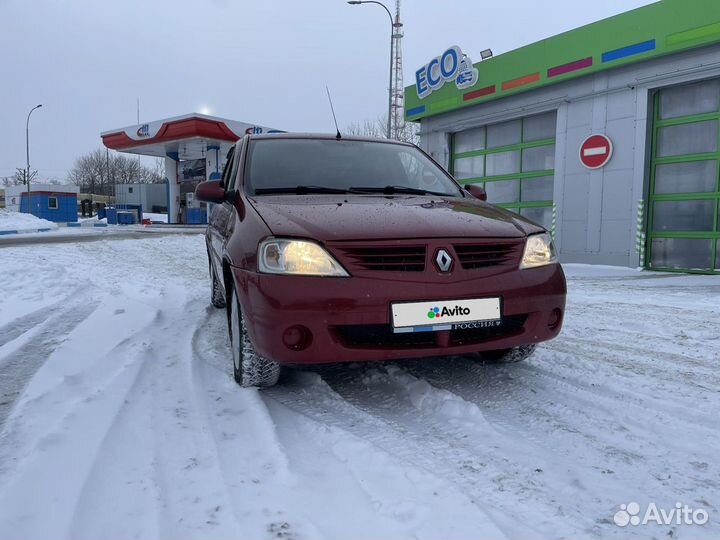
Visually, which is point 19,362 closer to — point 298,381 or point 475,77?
point 298,381

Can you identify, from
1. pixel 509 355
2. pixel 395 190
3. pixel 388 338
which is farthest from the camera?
pixel 395 190

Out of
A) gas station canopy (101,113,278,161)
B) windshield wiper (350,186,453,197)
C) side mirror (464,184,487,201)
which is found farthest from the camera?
gas station canopy (101,113,278,161)

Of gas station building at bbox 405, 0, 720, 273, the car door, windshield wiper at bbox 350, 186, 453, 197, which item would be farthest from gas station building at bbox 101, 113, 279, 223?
windshield wiper at bbox 350, 186, 453, 197

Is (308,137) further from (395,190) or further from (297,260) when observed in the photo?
(297,260)

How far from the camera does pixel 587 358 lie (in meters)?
3.56

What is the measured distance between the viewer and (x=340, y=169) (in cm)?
364

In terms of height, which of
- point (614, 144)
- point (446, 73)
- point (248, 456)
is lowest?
point (248, 456)

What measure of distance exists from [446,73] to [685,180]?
6.96 meters

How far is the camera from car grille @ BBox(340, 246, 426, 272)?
2.46 metres

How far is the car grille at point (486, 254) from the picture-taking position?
102 inches

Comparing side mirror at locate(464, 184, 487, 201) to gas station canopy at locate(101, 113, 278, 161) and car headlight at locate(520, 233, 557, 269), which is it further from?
gas station canopy at locate(101, 113, 278, 161)

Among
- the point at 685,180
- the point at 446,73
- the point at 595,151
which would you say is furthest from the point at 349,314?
the point at 446,73

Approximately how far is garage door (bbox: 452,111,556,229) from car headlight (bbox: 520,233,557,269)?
10.1 m

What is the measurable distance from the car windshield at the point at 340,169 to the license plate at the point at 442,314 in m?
1.18
